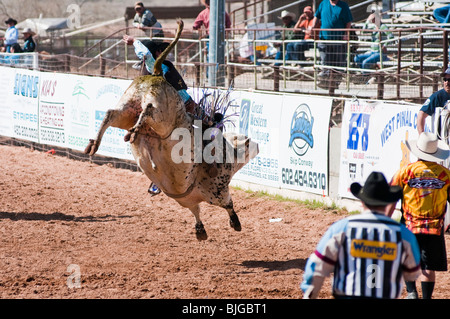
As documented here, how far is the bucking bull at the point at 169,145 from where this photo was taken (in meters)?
7.12

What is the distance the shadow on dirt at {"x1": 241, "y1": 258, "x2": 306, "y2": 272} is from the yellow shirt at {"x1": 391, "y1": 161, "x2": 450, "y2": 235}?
90.1 inches

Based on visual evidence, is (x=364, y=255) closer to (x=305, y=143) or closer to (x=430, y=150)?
(x=430, y=150)

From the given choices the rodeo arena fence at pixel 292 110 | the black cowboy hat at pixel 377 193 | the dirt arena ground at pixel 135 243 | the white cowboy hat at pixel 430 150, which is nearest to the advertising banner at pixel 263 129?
the rodeo arena fence at pixel 292 110

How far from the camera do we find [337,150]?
11078mm

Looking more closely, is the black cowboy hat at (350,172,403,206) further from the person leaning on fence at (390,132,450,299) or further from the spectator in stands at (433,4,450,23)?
the spectator in stands at (433,4,450,23)

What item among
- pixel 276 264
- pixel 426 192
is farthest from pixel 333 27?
pixel 426 192

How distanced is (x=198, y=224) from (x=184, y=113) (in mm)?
1744

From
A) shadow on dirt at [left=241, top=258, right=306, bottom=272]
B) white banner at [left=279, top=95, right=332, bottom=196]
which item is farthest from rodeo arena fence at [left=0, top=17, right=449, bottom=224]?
shadow on dirt at [left=241, top=258, right=306, bottom=272]

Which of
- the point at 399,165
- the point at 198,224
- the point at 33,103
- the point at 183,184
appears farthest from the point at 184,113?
the point at 33,103

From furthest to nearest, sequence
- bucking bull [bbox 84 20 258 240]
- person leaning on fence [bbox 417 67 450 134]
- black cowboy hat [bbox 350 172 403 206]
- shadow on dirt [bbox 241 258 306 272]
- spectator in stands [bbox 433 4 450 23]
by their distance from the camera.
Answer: spectator in stands [bbox 433 4 450 23] → person leaning on fence [bbox 417 67 450 134] → shadow on dirt [bbox 241 258 306 272] → bucking bull [bbox 84 20 258 240] → black cowboy hat [bbox 350 172 403 206]

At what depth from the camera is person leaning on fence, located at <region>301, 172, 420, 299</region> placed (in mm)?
4352

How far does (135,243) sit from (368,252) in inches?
219

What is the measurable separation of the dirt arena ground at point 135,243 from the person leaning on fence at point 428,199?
0.91 m

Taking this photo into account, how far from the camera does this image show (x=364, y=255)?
14.3 ft
